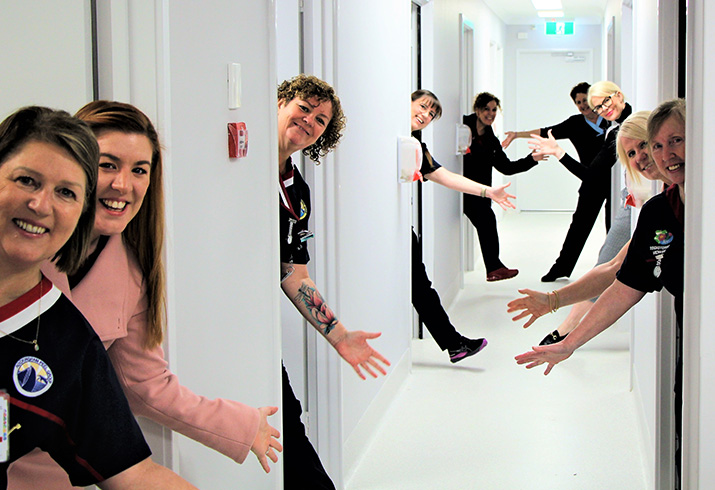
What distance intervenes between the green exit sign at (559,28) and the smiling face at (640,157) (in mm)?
10045

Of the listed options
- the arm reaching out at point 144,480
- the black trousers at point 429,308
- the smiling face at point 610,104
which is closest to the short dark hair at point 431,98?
Answer: the black trousers at point 429,308

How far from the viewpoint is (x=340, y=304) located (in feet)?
9.77

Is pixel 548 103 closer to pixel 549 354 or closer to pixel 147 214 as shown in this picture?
pixel 549 354

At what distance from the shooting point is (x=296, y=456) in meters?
2.39

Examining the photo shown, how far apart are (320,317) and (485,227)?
4535 mm

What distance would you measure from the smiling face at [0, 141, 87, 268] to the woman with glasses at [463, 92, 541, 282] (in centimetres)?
601

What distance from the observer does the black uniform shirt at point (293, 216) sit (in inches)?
94.0

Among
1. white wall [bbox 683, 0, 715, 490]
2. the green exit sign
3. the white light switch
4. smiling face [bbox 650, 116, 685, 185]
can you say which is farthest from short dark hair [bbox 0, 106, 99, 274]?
the green exit sign

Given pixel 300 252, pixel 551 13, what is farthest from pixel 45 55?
pixel 551 13

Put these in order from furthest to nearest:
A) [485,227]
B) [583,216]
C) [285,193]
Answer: [485,227] < [583,216] < [285,193]

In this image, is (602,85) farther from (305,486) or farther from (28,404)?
(28,404)

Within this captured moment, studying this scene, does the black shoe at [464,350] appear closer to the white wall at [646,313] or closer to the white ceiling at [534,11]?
the white wall at [646,313]

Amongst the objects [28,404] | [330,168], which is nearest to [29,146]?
[28,404]

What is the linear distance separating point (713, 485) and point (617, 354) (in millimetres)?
3378
